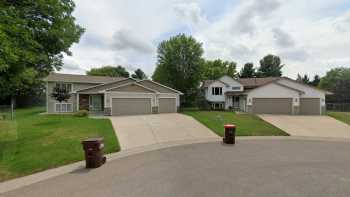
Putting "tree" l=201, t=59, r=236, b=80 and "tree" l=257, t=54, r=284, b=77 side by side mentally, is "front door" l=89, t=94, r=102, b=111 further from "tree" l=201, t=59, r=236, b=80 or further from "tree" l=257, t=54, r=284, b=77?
"tree" l=257, t=54, r=284, b=77

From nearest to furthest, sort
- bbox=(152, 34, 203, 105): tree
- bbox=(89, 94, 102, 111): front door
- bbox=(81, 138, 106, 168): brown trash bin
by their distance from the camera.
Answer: bbox=(81, 138, 106, 168): brown trash bin → bbox=(89, 94, 102, 111): front door → bbox=(152, 34, 203, 105): tree

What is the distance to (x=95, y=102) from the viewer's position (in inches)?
1012

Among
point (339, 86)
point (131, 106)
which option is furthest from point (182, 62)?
point (339, 86)

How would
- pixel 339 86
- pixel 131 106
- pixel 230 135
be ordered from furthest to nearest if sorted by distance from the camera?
pixel 339 86 → pixel 131 106 → pixel 230 135

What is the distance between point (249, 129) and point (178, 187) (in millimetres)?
11202

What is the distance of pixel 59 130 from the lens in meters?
13.0

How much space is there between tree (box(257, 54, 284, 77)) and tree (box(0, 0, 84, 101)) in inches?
2490

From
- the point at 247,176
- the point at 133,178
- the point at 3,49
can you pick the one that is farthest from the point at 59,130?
the point at 247,176

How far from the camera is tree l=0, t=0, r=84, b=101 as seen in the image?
22.7ft

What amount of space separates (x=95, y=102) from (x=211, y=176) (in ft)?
75.1

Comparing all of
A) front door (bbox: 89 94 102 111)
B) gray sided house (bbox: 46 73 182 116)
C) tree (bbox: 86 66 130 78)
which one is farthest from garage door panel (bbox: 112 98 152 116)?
tree (bbox: 86 66 130 78)

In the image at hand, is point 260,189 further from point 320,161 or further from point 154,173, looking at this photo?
point 320,161

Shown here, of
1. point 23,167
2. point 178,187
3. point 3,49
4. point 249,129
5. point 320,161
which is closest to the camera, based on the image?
point 178,187

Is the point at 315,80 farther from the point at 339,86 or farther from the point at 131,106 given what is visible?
the point at 131,106
